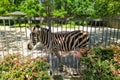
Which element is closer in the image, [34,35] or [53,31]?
[34,35]

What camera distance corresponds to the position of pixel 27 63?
3.65 m

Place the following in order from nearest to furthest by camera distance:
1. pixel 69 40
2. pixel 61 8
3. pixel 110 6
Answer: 1. pixel 69 40
2. pixel 110 6
3. pixel 61 8

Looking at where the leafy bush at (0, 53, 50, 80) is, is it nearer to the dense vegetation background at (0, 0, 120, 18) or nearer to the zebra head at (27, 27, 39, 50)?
the zebra head at (27, 27, 39, 50)

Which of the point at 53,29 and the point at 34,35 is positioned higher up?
the point at 53,29

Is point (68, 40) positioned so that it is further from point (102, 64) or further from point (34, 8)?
point (34, 8)

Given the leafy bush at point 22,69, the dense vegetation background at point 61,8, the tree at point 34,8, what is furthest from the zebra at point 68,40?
the tree at point 34,8

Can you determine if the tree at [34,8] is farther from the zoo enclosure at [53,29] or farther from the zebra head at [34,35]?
the zebra head at [34,35]

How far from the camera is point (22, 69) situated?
348 cm

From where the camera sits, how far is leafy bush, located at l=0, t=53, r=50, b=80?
11.3ft

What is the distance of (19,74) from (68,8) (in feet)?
75.5

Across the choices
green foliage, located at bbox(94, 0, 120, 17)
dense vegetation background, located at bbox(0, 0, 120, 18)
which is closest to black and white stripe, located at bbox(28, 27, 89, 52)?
green foliage, located at bbox(94, 0, 120, 17)

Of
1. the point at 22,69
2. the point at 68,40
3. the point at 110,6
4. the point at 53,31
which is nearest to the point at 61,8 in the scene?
the point at 110,6

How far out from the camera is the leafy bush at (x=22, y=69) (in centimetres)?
343

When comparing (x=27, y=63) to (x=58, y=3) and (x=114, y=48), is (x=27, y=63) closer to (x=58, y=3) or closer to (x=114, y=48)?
(x=114, y=48)
